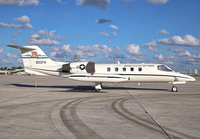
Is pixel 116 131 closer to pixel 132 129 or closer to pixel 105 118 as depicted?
pixel 132 129

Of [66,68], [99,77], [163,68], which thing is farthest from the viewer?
[66,68]

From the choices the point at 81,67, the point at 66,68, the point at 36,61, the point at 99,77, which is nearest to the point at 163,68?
the point at 99,77

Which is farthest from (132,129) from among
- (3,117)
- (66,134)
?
(3,117)

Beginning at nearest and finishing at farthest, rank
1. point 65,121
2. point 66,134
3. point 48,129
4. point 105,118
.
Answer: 1. point 66,134
2. point 48,129
3. point 65,121
4. point 105,118

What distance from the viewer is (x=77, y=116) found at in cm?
863

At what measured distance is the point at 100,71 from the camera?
789 inches

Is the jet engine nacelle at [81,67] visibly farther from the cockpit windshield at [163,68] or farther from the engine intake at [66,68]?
the cockpit windshield at [163,68]

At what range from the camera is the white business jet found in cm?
1878

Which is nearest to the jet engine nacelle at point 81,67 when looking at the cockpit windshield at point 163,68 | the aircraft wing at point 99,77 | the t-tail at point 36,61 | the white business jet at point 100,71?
the white business jet at point 100,71

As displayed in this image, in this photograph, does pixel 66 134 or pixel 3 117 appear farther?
pixel 3 117

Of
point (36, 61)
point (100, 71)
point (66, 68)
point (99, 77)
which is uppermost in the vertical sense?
point (36, 61)

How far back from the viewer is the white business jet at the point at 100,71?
1878 cm

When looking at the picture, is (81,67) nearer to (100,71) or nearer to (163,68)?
(100,71)

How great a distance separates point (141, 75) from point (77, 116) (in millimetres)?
12005
